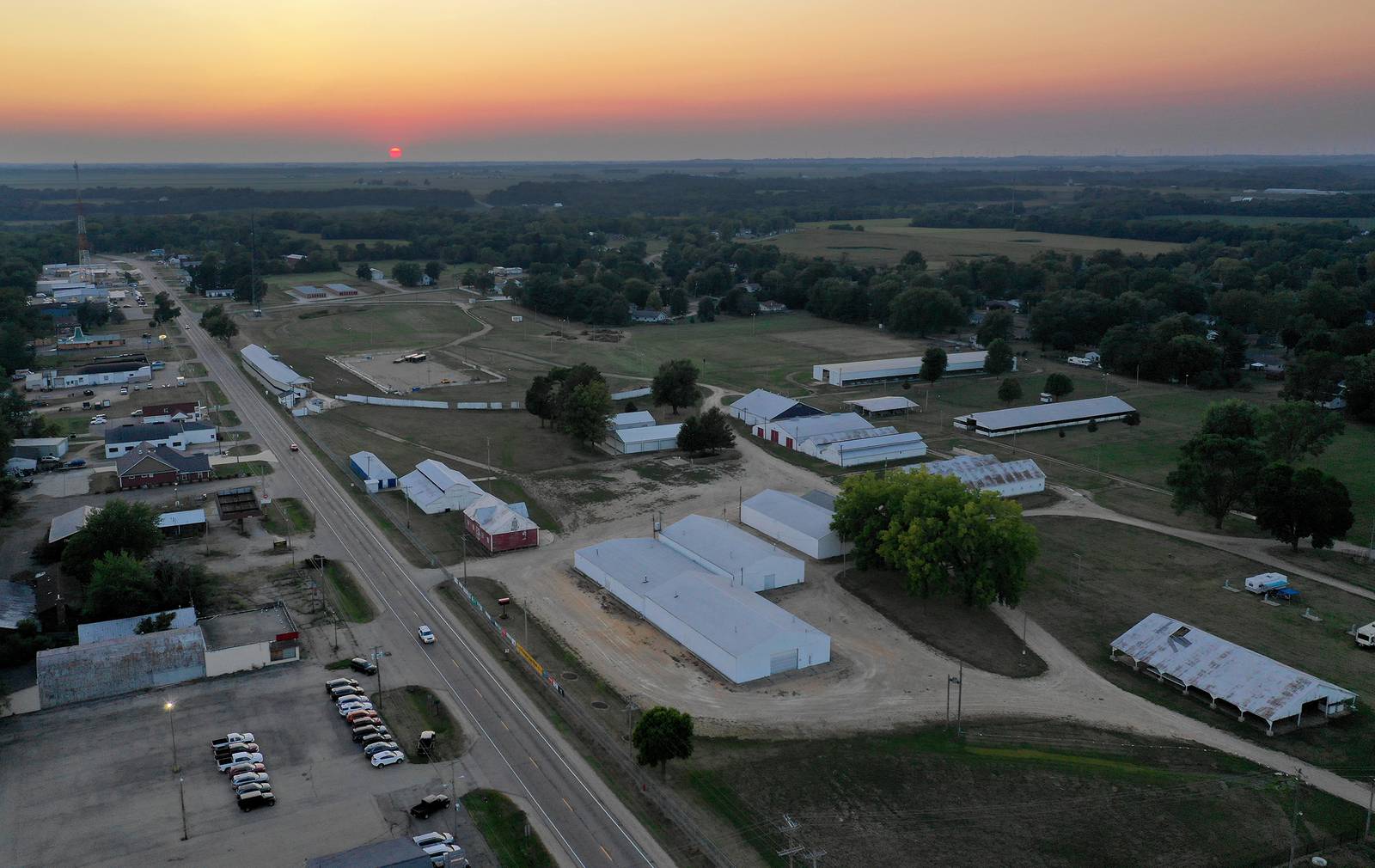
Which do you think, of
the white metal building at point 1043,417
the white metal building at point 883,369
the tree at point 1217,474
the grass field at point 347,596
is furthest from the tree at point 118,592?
the white metal building at point 883,369

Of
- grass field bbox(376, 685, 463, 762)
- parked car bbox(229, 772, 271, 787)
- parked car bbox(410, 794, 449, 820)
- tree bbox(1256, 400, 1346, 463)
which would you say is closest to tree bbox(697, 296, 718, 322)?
tree bbox(1256, 400, 1346, 463)

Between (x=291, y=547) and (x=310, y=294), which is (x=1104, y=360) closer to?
(x=291, y=547)

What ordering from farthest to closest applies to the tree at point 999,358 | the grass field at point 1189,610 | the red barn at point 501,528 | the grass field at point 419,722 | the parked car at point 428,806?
the tree at point 999,358 → the red barn at point 501,528 → the grass field at point 1189,610 → the grass field at point 419,722 → the parked car at point 428,806

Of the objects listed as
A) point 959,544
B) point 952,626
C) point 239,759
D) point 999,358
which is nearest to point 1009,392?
point 999,358

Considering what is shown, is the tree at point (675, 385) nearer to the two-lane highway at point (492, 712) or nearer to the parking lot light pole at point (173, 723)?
the two-lane highway at point (492, 712)

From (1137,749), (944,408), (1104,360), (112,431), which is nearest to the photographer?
(1137,749)

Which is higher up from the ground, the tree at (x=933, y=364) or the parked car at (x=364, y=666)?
the tree at (x=933, y=364)

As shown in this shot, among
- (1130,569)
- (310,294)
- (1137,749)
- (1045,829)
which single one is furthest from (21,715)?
(310,294)
